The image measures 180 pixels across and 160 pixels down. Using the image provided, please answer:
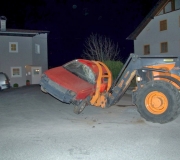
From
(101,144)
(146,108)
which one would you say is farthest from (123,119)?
(101,144)

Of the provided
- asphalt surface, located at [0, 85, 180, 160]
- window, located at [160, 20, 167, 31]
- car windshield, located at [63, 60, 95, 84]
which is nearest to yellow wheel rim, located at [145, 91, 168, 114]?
asphalt surface, located at [0, 85, 180, 160]

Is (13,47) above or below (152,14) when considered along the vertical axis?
below

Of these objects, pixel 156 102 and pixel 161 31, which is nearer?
pixel 156 102

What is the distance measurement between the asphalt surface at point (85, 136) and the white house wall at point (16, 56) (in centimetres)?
2118

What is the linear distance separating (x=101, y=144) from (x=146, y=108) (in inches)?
96.3

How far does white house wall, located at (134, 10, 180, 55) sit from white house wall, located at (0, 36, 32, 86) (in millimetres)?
12265

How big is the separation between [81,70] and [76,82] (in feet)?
2.34

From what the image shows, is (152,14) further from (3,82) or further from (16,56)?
(3,82)

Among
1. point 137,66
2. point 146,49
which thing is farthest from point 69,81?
point 146,49

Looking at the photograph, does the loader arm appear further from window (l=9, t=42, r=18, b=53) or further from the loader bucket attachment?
window (l=9, t=42, r=18, b=53)

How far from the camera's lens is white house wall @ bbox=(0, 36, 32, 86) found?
30.9m

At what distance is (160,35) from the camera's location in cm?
2762

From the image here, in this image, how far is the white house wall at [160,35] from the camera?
84.4 feet

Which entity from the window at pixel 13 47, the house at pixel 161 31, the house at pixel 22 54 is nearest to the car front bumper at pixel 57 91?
the house at pixel 161 31
